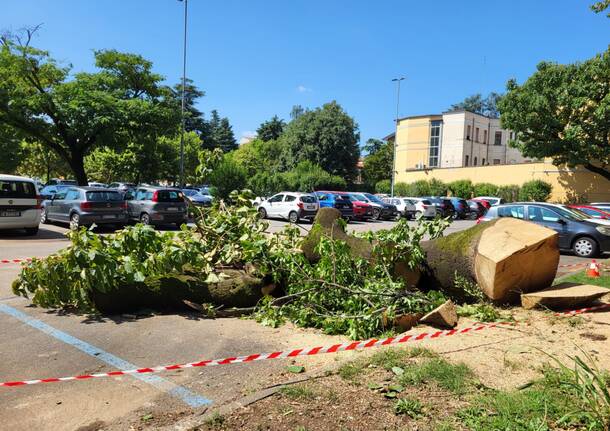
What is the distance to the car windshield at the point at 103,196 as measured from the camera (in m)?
15.5

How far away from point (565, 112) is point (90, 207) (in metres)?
29.2

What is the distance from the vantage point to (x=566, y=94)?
29.3m

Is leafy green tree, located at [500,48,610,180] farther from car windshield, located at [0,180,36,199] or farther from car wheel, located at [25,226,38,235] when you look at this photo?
car wheel, located at [25,226,38,235]

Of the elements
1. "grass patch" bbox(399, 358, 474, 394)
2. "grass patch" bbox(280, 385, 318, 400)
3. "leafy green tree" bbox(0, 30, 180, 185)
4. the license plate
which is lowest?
"grass patch" bbox(280, 385, 318, 400)

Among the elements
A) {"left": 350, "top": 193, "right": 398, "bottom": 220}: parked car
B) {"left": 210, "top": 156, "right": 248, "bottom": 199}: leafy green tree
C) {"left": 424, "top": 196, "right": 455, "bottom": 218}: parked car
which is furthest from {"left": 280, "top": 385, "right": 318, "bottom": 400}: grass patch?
{"left": 424, "top": 196, "right": 455, "bottom": 218}: parked car

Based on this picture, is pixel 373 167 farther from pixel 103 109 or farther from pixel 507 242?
pixel 507 242

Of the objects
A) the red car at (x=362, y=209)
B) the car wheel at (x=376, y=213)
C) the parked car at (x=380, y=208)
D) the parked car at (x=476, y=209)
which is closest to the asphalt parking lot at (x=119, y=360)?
the red car at (x=362, y=209)

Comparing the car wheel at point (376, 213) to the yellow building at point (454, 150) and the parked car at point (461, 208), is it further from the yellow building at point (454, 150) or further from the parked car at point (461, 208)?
the yellow building at point (454, 150)

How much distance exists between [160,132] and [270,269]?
19834 millimetres

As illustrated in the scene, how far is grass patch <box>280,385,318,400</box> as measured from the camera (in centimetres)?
346

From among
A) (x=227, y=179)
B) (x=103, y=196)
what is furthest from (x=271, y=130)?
(x=103, y=196)

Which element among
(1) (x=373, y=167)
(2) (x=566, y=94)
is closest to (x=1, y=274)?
(2) (x=566, y=94)

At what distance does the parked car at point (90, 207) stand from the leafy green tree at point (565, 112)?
26899mm

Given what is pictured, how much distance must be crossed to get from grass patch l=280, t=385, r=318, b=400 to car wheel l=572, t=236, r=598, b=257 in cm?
1184
